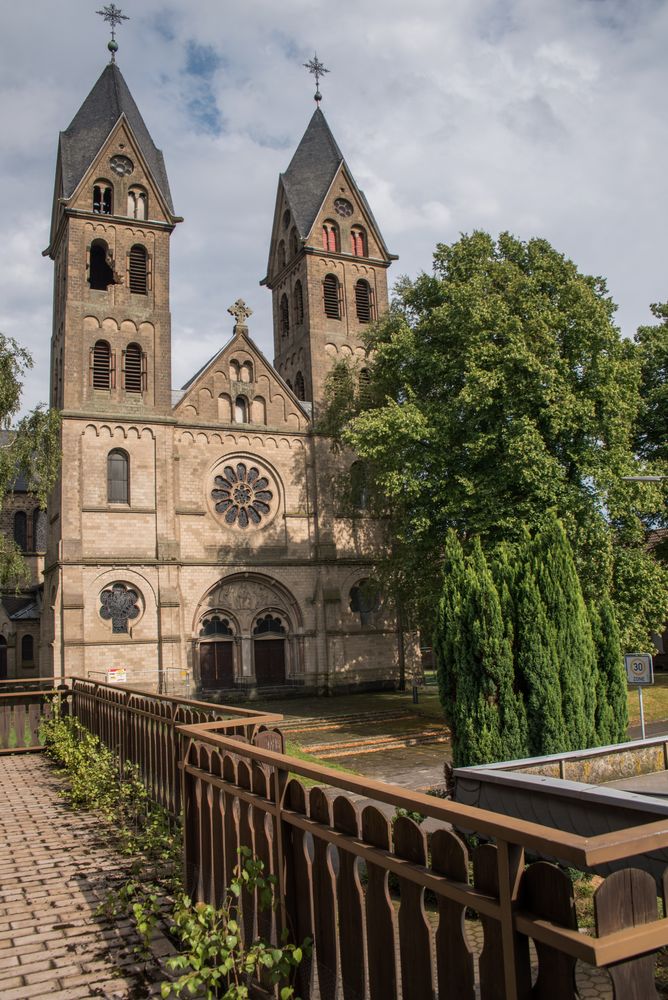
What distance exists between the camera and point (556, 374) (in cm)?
2044

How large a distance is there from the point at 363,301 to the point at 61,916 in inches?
1355

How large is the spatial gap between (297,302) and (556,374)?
19527 mm

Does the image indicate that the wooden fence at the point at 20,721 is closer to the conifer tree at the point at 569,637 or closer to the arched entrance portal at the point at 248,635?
the conifer tree at the point at 569,637

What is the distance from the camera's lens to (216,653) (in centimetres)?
3127

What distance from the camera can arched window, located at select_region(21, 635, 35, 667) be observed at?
41.2 metres

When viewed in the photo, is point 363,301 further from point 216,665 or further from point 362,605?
point 216,665

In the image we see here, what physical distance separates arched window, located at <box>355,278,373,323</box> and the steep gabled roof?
3.45 metres

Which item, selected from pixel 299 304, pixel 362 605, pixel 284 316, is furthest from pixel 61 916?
pixel 284 316

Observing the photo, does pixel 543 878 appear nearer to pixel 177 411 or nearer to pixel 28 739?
pixel 28 739

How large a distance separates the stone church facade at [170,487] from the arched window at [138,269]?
71mm

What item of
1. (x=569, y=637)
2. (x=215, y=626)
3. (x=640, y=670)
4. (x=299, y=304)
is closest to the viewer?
(x=569, y=637)

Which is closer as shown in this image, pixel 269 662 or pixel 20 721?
pixel 20 721

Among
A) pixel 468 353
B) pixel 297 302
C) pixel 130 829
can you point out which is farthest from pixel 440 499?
pixel 297 302

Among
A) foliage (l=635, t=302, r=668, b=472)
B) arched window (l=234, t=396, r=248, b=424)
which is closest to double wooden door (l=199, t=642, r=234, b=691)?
arched window (l=234, t=396, r=248, b=424)
